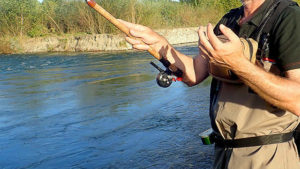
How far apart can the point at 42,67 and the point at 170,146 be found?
40.8 feet

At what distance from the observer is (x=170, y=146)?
562 centimetres

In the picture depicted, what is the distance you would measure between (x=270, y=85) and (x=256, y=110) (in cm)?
26

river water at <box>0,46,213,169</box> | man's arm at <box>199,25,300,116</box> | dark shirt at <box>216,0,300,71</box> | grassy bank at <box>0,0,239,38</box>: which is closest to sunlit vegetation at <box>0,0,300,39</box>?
grassy bank at <box>0,0,239,38</box>

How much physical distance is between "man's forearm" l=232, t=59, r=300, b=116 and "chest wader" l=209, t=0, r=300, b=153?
14 centimetres

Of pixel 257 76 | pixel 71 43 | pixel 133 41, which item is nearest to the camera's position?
pixel 257 76

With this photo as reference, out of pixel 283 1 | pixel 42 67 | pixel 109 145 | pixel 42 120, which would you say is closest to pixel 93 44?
pixel 42 67

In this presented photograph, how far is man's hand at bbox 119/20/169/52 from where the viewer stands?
2514 millimetres

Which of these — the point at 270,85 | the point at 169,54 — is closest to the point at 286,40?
the point at 270,85

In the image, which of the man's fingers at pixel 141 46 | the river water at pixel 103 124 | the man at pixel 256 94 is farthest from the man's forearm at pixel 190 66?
the river water at pixel 103 124

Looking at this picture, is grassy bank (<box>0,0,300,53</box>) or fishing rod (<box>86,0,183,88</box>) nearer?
fishing rod (<box>86,0,183,88</box>)

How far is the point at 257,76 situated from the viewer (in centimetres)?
174

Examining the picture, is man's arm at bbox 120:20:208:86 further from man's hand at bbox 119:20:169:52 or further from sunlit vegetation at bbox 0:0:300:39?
sunlit vegetation at bbox 0:0:300:39

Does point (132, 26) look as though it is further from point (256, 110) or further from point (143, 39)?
point (256, 110)

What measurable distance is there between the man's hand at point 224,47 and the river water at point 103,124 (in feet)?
11.0
